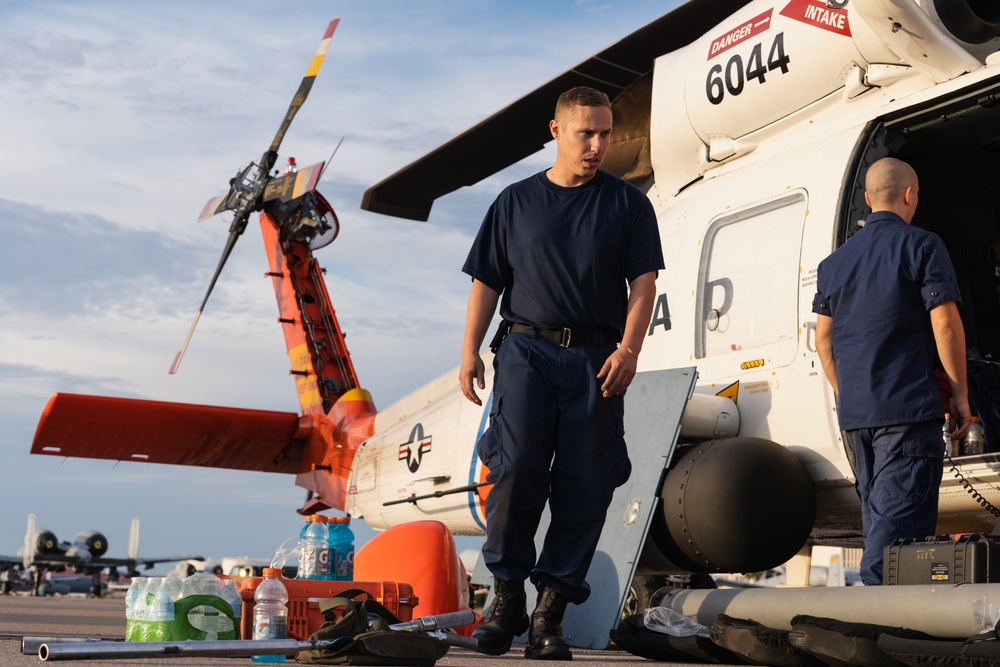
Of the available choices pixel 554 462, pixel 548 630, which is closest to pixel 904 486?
pixel 554 462

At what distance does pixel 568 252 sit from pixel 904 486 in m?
1.41

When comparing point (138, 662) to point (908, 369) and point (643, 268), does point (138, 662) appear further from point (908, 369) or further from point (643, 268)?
point (908, 369)

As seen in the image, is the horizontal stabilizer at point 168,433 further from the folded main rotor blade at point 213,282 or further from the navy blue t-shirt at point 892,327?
the navy blue t-shirt at point 892,327

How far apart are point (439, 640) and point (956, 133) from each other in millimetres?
3841

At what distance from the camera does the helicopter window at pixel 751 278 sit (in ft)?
18.5

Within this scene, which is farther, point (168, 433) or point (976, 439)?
point (168, 433)

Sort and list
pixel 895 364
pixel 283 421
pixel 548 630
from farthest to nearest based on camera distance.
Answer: pixel 283 421 < pixel 895 364 < pixel 548 630

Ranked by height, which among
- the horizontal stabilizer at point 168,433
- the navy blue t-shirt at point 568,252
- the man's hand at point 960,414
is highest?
the horizontal stabilizer at point 168,433

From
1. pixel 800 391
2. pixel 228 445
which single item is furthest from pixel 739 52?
pixel 228 445

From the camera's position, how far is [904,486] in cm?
402

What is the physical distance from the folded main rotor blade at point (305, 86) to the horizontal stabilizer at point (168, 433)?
3144 mm

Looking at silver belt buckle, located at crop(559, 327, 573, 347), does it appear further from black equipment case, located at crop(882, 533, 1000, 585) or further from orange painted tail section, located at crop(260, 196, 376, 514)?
orange painted tail section, located at crop(260, 196, 376, 514)

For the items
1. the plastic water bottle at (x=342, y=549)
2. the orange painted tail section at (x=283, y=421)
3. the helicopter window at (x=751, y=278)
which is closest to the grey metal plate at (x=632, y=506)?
the helicopter window at (x=751, y=278)

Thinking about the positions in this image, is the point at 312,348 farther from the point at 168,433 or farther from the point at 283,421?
the point at 168,433
